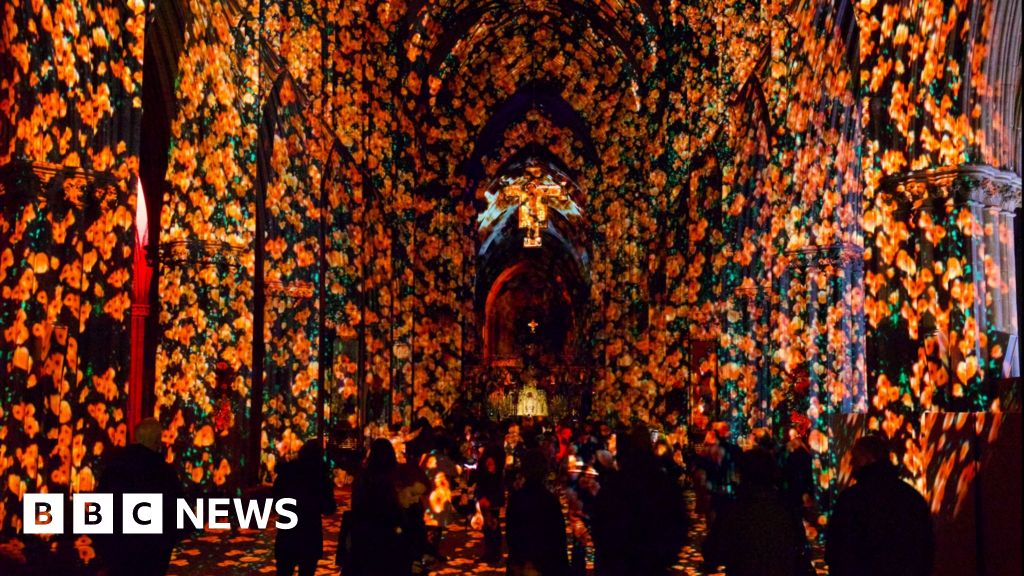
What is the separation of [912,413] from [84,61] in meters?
6.90

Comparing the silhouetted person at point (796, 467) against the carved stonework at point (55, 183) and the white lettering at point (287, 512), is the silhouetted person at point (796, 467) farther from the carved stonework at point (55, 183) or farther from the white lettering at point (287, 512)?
the carved stonework at point (55, 183)

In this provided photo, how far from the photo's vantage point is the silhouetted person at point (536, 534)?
5.35 metres

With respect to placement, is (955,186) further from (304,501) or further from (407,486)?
(304,501)

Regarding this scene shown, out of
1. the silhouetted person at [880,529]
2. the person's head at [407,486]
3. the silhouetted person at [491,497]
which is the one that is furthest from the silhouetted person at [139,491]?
the silhouetted person at [491,497]

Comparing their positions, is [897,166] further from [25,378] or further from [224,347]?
[224,347]

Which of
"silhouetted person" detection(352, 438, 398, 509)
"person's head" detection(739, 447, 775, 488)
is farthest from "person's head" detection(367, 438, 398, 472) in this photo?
"person's head" detection(739, 447, 775, 488)

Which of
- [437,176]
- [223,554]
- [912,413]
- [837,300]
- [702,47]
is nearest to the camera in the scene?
[912,413]

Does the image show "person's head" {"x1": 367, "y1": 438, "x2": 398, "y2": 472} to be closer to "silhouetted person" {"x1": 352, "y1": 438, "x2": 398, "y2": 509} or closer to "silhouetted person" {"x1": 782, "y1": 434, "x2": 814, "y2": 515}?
"silhouetted person" {"x1": 352, "y1": 438, "x2": 398, "y2": 509}

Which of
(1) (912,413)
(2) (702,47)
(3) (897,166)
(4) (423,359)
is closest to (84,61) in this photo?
(3) (897,166)

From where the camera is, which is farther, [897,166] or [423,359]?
[423,359]

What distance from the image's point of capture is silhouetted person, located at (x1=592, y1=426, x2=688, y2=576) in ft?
17.2

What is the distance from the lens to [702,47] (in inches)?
692

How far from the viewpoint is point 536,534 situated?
539cm

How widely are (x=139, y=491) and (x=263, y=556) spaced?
411 centimetres
